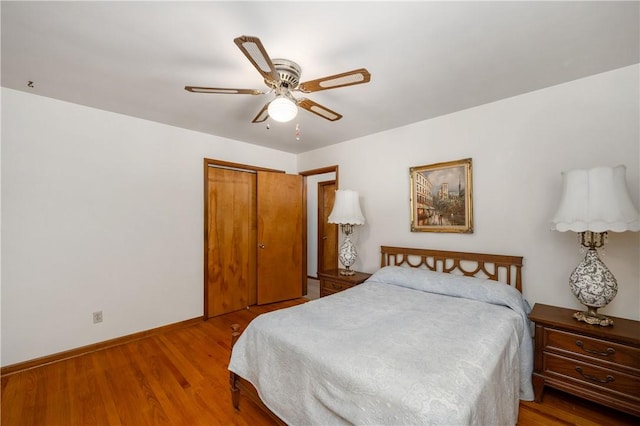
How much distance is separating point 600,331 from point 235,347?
232cm

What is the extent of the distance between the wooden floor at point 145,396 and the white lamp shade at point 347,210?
6.05ft

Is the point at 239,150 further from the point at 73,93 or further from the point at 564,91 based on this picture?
the point at 564,91

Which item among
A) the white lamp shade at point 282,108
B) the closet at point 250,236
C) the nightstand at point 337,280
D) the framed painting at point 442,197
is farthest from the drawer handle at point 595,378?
the closet at point 250,236

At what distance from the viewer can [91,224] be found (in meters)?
2.60

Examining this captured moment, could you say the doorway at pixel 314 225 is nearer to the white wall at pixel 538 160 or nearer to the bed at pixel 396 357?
the white wall at pixel 538 160

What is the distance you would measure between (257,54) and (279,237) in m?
3.01

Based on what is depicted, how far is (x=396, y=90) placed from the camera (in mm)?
2264

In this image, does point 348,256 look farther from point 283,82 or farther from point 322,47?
point 322,47

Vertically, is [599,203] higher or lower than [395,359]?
higher

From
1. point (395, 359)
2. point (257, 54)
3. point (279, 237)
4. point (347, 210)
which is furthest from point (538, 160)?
point (279, 237)

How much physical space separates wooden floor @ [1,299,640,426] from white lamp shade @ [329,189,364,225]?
1.84 metres

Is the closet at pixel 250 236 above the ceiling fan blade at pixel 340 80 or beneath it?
A: beneath

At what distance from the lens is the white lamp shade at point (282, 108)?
1.65 meters

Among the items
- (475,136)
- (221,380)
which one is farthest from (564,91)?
(221,380)
